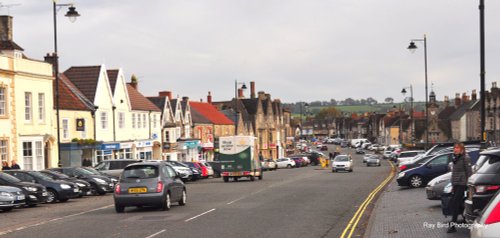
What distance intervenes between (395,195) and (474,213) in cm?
1410

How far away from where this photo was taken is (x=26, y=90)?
42.4m

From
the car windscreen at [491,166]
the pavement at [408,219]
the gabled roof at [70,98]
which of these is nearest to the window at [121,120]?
the gabled roof at [70,98]

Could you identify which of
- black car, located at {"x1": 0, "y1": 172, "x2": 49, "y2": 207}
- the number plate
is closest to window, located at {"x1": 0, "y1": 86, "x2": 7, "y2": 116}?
black car, located at {"x1": 0, "y1": 172, "x2": 49, "y2": 207}

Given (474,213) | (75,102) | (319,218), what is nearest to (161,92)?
(75,102)

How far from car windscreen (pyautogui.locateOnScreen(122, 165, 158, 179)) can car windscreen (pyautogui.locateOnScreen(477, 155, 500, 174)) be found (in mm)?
11370

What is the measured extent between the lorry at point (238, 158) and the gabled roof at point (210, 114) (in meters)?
42.6

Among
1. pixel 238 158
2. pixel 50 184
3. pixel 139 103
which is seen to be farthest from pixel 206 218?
pixel 139 103

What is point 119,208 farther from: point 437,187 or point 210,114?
point 210,114

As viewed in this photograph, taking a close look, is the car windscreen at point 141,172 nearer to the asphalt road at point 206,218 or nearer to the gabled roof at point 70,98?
the asphalt road at point 206,218

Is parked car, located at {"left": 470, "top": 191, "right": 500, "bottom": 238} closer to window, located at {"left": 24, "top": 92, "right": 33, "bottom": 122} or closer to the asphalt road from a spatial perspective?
the asphalt road

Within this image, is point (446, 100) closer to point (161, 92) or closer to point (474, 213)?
point (161, 92)

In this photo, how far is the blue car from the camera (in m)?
29.2

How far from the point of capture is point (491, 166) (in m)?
12.7

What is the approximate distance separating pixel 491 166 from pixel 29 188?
18154mm
